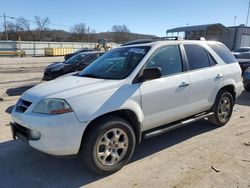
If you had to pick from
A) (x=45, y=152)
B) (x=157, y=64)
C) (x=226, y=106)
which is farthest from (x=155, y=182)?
(x=226, y=106)

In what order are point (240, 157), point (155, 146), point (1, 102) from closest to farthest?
1. point (240, 157)
2. point (155, 146)
3. point (1, 102)

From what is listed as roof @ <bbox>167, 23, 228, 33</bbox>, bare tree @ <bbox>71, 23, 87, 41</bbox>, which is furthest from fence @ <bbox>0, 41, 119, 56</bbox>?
bare tree @ <bbox>71, 23, 87, 41</bbox>

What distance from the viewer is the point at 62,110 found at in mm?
3123

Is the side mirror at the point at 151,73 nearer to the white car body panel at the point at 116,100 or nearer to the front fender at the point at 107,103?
the white car body panel at the point at 116,100

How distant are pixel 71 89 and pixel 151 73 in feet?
3.87

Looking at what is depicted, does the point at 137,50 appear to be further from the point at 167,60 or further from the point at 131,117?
the point at 131,117

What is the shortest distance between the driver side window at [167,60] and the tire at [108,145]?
1.10 meters

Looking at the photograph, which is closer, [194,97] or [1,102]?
[194,97]

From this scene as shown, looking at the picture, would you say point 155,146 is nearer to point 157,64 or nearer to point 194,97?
point 194,97

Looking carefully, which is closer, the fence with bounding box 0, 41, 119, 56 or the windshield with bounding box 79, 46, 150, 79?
the windshield with bounding box 79, 46, 150, 79

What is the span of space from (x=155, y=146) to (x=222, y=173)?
1.27 m

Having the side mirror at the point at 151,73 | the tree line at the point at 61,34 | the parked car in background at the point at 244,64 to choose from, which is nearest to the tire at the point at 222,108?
the side mirror at the point at 151,73

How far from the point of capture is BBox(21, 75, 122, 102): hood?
3301 mm

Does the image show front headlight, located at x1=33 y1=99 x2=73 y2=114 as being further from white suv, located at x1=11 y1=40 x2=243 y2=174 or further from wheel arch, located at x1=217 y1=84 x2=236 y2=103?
wheel arch, located at x1=217 y1=84 x2=236 y2=103
